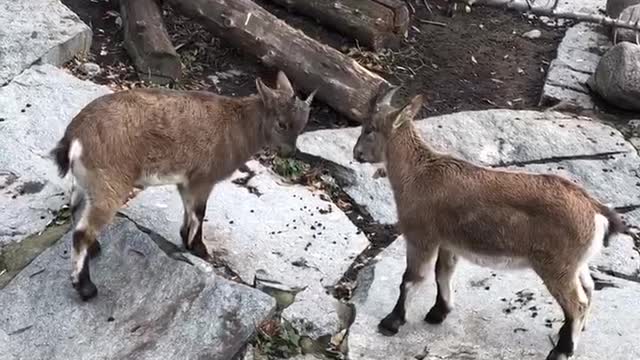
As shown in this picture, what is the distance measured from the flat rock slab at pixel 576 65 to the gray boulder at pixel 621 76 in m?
0.18

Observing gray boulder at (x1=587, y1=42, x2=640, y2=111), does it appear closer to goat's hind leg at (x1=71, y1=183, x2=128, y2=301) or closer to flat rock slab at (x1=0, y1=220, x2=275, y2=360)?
flat rock slab at (x1=0, y1=220, x2=275, y2=360)

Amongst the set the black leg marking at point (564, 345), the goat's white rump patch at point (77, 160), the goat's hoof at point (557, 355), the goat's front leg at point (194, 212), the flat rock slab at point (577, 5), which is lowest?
the goat's front leg at point (194, 212)

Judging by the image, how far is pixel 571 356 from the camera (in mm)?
5172

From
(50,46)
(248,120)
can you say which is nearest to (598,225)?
(248,120)

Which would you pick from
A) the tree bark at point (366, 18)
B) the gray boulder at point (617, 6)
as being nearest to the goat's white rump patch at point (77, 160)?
the tree bark at point (366, 18)

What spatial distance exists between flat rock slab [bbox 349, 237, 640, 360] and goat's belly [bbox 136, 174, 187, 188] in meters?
1.15

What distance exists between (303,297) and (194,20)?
10.1ft

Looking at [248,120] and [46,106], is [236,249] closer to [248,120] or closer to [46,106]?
[248,120]

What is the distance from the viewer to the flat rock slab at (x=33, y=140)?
19.6 ft

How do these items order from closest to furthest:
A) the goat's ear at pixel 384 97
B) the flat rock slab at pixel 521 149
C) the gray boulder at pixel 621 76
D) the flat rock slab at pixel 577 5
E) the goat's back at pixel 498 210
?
1. the goat's back at pixel 498 210
2. the goat's ear at pixel 384 97
3. the flat rock slab at pixel 521 149
4. the gray boulder at pixel 621 76
5. the flat rock slab at pixel 577 5

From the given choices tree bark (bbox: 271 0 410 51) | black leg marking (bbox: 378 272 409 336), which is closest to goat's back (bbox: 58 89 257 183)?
black leg marking (bbox: 378 272 409 336)

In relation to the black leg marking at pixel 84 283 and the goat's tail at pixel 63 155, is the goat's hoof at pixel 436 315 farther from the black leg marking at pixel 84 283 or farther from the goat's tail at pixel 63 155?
the goat's tail at pixel 63 155

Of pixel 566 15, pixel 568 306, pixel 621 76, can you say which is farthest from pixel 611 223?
pixel 566 15

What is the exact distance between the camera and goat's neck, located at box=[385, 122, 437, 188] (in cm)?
541
